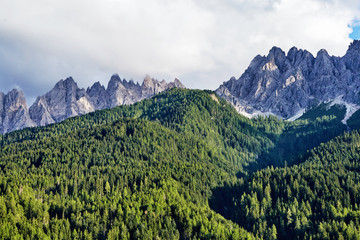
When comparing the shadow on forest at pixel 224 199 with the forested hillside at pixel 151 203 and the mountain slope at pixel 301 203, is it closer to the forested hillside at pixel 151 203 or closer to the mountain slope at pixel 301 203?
the mountain slope at pixel 301 203

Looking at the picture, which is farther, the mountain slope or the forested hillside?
the mountain slope

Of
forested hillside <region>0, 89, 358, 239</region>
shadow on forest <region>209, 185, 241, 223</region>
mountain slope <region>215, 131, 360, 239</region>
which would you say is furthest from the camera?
shadow on forest <region>209, 185, 241, 223</region>

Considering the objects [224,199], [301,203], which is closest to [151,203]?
[224,199]

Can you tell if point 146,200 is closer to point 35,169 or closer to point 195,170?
point 195,170

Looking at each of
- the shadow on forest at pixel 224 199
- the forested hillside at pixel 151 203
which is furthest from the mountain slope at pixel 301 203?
the forested hillside at pixel 151 203

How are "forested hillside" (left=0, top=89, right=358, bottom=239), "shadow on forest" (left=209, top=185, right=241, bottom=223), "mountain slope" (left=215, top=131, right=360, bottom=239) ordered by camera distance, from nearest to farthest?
"forested hillside" (left=0, top=89, right=358, bottom=239)
"mountain slope" (left=215, top=131, right=360, bottom=239)
"shadow on forest" (left=209, top=185, right=241, bottom=223)

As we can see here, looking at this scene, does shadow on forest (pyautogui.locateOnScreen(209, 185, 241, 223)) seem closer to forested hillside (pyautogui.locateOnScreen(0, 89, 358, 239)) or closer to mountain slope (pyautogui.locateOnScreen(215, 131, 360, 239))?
mountain slope (pyautogui.locateOnScreen(215, 131, 360, 239))

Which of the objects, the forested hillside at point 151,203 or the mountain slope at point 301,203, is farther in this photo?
the mountain slope at point 301,203

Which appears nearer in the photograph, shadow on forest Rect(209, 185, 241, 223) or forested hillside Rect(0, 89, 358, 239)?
forested hillside Rect(0, 89, 358, 239)

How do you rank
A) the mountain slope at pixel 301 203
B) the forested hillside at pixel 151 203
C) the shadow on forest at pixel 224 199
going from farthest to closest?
1. the shadow on forest at pixel 224 199
2. the mountain slope at pixel 301 203
3. the forested hillside at pixel 151 203

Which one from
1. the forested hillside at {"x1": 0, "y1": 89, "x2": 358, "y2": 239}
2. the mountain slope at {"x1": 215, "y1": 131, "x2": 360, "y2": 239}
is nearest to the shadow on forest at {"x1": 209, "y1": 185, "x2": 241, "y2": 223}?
the mountain slope at {"x1": 215, "y1": 131, "x2": 360, "y2": 239}

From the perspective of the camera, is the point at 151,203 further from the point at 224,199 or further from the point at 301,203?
the point at 301,203

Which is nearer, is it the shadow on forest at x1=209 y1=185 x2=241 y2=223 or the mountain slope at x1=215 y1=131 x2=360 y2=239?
the mountain slope at x1=215 y1=131 x2=360 y2=239

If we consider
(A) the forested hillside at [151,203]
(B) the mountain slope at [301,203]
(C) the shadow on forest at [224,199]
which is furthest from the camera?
(C) the shadow on forest at [224,199]
